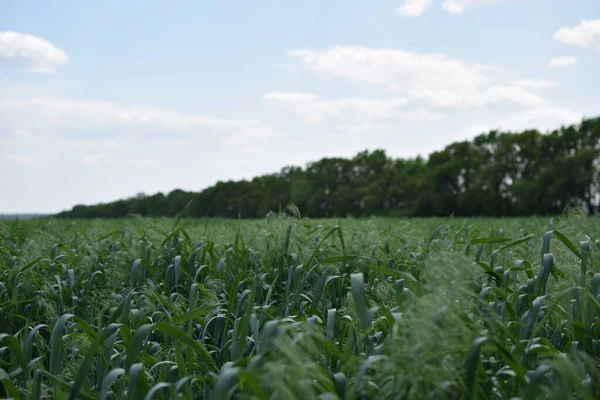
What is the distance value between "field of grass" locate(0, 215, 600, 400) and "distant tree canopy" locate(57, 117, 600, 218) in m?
20.5

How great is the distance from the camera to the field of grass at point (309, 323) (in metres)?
2.11

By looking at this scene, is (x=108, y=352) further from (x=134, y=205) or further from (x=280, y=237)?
(x=134, y=205)

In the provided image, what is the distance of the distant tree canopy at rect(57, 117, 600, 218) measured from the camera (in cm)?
3916

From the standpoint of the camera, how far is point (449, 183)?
4912 cm

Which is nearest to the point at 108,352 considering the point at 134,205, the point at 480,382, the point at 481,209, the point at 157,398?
the point at 157,398

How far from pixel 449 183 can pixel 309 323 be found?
49068mm

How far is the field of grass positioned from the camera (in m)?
2.11

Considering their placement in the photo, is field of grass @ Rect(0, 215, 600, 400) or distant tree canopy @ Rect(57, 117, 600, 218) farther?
distant tree canopy @ Rect(57, 117, 600, 218)

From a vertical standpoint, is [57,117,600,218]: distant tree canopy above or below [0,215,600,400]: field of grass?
above

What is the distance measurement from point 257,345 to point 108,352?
0.96 m

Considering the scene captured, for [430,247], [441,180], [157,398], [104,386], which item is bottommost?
[157,398]

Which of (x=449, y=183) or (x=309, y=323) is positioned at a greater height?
(x=449, y=183)

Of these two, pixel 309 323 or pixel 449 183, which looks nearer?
pixel 309 323

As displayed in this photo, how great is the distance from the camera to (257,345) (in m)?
3.17
